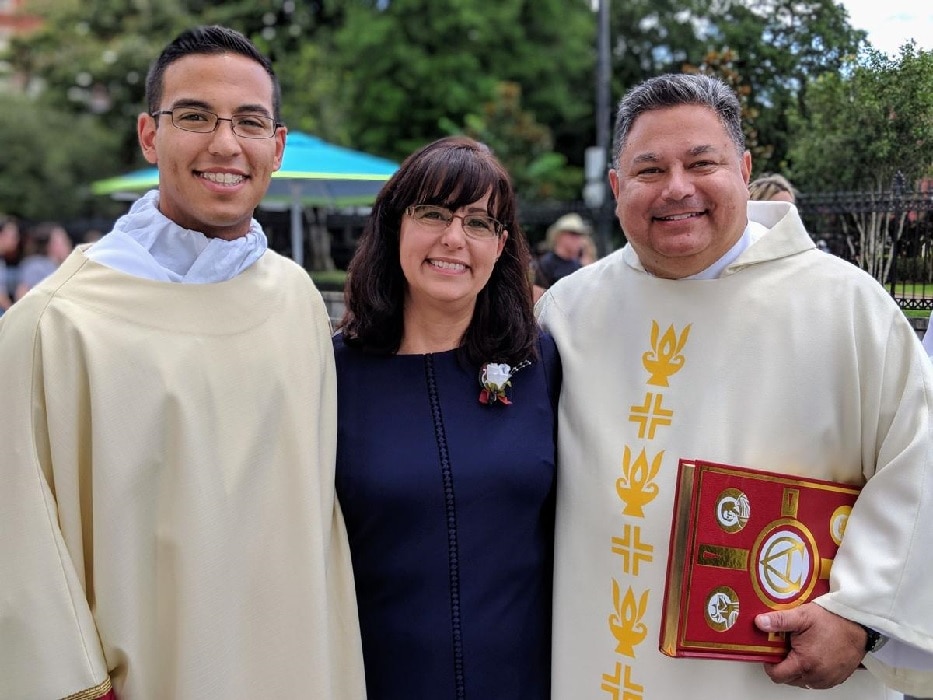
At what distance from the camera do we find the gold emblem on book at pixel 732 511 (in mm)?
2096

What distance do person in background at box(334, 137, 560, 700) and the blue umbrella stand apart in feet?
11.2

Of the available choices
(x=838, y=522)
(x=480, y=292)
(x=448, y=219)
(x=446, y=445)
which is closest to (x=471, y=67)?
(x=480, y=292)

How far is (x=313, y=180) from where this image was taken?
6.69m

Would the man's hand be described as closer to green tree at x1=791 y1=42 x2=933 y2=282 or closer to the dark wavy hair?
the dark wavy hair

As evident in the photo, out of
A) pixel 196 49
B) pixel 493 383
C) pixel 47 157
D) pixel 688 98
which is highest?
pixel 47 157

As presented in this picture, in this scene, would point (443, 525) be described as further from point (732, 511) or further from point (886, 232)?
point (886, 232)

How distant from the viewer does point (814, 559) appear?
85.4 inches

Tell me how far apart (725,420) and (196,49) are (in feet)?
5.15

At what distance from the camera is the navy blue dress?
7.51 feet

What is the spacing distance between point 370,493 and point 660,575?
0.75m

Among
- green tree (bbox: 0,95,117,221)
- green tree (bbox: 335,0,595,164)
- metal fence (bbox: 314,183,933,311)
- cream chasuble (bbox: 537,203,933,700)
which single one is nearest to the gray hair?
cream chasuble (bbox: 537,203,933,700)

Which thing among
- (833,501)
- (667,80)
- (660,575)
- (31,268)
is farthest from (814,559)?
(31,268)

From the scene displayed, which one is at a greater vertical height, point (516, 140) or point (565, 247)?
point (516, 140)

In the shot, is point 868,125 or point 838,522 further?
point 868,125
